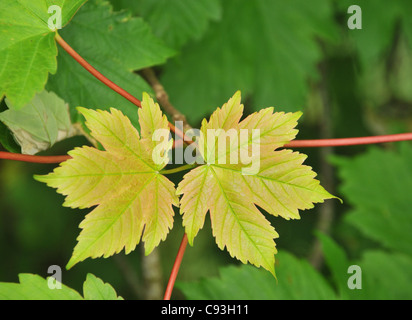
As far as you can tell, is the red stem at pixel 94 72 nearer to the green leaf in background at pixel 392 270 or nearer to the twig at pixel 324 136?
the green leaf in background at pixel 392 270

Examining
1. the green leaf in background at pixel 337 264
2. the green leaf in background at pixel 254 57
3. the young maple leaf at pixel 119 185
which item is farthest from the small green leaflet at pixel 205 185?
the green leaf in background at pixel 254 57

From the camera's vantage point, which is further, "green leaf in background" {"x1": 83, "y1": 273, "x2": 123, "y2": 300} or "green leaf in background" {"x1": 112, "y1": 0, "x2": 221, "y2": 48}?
"green leaf in background" {"x1": 112, "y1": 0, "x2": 221, "y2": 48}

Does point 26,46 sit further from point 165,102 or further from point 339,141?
point 339,141

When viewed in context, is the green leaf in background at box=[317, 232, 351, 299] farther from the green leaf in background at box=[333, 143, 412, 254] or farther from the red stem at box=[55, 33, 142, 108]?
the red stem at box=[55, 33, 142, 108]

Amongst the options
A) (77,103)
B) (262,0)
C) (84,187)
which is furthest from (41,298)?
(262,0)

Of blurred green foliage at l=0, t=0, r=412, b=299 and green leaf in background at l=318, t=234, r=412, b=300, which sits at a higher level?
blurred green foliage at l=0, t=0, r=412, b=299

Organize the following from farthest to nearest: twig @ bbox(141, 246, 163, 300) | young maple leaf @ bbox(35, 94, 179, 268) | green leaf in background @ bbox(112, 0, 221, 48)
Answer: twig @ bbox(141, 246, 163, 300) < green leaf in background @ bbox(112, 0, 221, 48) < young maple leaf @ bbox(35, 94, 179, 268)

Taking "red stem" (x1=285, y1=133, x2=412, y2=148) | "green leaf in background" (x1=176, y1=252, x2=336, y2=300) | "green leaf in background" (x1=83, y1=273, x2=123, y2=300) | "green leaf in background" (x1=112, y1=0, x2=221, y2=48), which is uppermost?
"green leaf in background" (x1=112, y1=0, x2=221, y2=48)

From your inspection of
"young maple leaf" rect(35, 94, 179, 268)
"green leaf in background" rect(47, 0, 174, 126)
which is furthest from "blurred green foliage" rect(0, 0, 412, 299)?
"young maple leaf" rect(35, 94, 179, 268)
